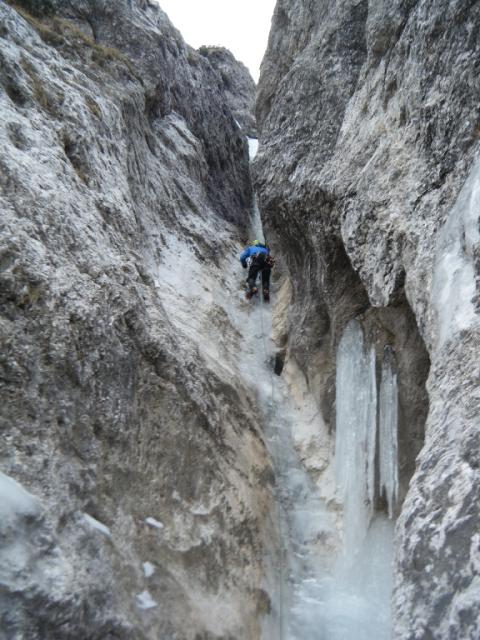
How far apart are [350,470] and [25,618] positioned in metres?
4.43

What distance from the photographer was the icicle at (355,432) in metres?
6.61

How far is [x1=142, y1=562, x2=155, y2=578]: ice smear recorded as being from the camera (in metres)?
4.57

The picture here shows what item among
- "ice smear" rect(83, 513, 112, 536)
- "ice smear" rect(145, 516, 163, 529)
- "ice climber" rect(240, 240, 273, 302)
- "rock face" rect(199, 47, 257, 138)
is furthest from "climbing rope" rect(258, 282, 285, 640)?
"rock face" rect(199, 47, 257, 138)

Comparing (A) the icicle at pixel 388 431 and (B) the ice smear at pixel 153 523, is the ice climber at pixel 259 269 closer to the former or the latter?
(A) the icicle at pixel 388 431

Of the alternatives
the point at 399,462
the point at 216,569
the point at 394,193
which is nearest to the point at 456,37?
the point at 394,193

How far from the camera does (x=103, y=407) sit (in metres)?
5.02

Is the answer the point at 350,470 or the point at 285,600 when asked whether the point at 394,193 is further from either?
the point at 285,600

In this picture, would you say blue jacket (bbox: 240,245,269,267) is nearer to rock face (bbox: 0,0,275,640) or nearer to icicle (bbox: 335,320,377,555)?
rock face (bbox: 0,0,275,640)

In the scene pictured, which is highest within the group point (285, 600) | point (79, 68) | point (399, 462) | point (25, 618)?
point (79, 68)

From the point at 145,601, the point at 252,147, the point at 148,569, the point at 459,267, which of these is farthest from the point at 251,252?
the point at 252,147

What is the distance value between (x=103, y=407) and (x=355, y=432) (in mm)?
3434

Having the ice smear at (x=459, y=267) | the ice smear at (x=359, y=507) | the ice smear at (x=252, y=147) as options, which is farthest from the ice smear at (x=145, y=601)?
the ice smear at (x=252, y=147)

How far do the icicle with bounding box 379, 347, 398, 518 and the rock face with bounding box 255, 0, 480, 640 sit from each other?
15 centimetres

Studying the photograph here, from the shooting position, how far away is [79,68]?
10234mm
